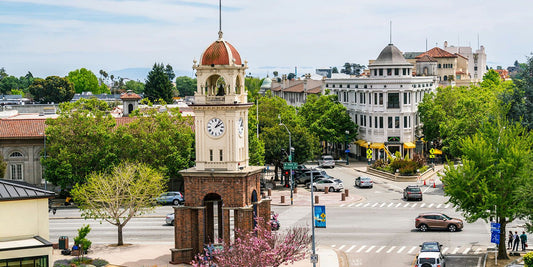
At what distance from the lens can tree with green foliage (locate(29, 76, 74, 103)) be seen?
17362cm

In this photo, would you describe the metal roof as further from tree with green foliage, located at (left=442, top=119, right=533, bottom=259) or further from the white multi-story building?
the white multi-story building

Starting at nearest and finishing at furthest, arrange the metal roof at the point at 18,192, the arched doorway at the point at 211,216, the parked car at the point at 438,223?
the metal roof at the point at 18,192, the arched doorway at the point at 211,216, the parked car at the point at 438,223

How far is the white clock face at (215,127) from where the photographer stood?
130 ft

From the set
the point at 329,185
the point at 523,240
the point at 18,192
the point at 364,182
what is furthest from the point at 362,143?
the point at 18,192

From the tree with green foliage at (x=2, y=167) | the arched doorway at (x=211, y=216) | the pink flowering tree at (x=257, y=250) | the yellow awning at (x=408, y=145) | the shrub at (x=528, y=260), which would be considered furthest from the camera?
the yellow awning at (x=408, y=145)

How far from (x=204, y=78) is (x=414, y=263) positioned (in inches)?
632

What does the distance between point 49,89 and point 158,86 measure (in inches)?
1607

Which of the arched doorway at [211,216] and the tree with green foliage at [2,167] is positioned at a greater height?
the tree with green foliage at [2,167]

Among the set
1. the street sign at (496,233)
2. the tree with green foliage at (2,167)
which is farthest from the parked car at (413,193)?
the tree with green foliage at (2,167)

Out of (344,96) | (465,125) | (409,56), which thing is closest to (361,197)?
(465,125)

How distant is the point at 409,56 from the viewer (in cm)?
19612

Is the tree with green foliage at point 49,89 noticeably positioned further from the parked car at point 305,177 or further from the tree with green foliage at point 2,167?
the parked car at point 305,177

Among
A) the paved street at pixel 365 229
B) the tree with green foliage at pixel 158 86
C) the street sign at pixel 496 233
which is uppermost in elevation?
the tree with green foliage at pixel 158 86

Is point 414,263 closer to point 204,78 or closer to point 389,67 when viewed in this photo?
point 204,78
